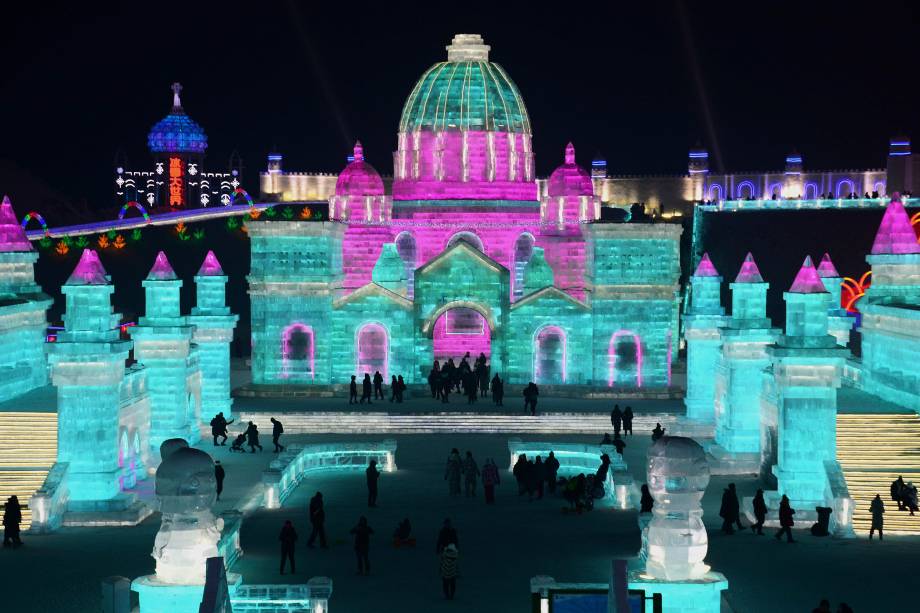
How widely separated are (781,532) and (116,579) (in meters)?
13.1

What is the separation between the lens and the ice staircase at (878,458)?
32.4m

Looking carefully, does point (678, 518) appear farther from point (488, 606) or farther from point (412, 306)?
Result: point (412, 306)

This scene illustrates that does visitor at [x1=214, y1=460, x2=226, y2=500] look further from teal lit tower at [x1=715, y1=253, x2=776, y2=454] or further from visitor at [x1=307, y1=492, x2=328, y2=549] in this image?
teal lit tower at [x1=715, y1=253, x2=776, y2=454]

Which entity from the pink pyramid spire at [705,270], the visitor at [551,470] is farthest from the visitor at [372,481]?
the pink pyramid spire at [705,270]

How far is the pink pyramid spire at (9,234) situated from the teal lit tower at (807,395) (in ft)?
72.1

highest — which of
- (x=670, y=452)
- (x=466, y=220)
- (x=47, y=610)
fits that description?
(x=466, y=220)

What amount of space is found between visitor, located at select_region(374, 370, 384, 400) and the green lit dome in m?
12.1

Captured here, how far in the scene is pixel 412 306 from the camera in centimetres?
5391

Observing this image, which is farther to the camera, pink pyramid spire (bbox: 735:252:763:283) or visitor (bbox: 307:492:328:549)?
pink pyramid spire (bbox: 735:252:763:283)

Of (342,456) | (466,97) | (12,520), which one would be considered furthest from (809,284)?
(466,97)

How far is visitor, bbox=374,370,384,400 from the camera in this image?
165 feet

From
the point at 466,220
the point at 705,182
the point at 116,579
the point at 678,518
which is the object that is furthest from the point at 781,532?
the point at 705,182

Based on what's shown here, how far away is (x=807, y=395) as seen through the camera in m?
33.4

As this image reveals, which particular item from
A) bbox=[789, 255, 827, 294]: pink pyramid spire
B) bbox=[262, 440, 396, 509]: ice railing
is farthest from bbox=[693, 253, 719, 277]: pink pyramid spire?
bbox=[789, 255, 827, 294]: pink pyramid spire
